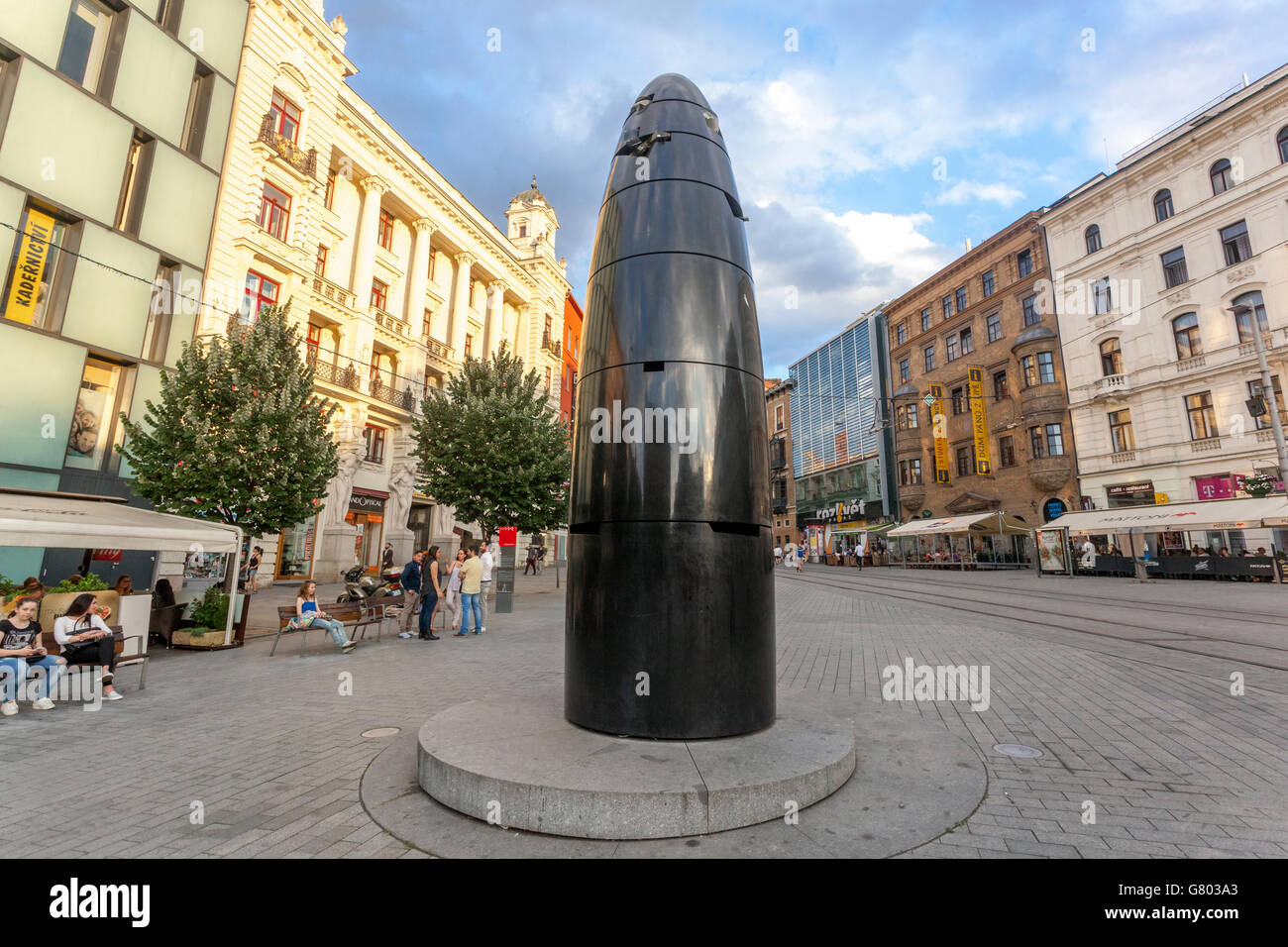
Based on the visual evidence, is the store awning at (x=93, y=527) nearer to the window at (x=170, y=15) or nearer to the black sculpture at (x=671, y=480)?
the black sculpture at (x=671, y=480)

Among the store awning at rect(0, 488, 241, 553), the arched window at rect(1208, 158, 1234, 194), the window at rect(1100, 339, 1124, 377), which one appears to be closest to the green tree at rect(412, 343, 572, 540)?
the store awning at rect(0, 488, 241, 553)

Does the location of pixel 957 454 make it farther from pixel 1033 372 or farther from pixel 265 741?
pixel 265 741

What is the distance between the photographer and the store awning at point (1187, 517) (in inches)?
822

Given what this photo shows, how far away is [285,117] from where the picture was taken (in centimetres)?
2314

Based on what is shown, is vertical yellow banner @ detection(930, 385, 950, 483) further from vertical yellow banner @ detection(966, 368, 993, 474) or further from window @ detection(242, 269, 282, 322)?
window @ detection(242, 269, 282, 322)

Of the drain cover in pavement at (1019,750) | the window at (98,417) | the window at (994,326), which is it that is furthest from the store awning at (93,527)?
the window at (994,326)

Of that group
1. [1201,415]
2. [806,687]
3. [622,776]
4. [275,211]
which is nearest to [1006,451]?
[1201,415]

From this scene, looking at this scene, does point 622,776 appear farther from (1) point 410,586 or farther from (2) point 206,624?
(2) point 206,624

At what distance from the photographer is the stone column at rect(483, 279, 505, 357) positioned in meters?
38.0

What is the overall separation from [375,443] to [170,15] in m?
15.8

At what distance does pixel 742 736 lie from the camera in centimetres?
443

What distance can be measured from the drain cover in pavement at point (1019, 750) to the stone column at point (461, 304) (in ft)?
109

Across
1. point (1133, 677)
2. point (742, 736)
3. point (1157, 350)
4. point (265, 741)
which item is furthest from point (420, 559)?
point (1157, 350)
